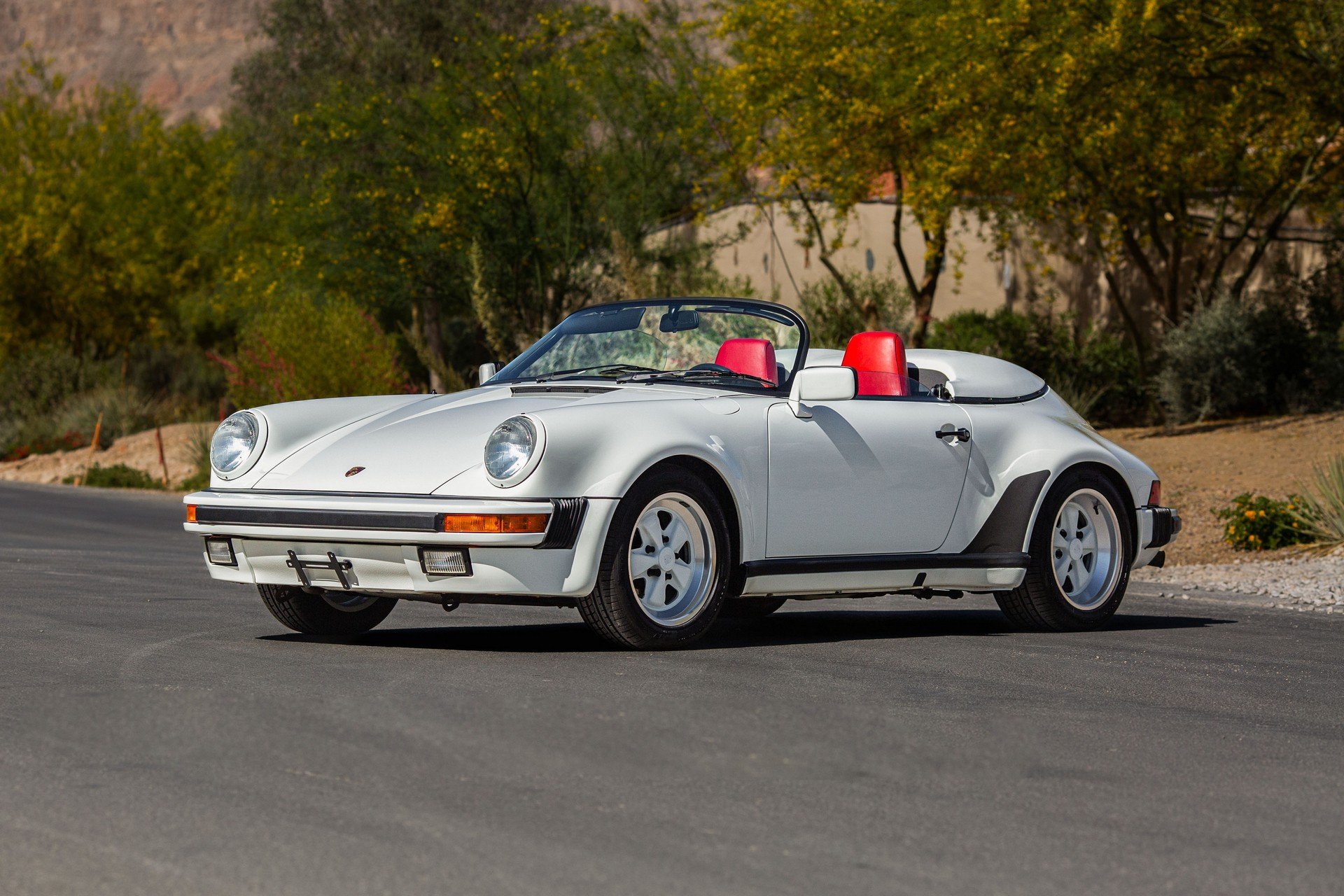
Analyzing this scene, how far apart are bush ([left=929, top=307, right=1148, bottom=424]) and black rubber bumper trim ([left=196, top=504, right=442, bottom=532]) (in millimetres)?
20711

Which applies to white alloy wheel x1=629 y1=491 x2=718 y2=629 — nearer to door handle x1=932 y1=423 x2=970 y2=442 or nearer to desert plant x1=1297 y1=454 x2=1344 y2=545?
door handle x1=932 y1=423 x2=970 y2=442

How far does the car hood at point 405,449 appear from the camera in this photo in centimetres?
738

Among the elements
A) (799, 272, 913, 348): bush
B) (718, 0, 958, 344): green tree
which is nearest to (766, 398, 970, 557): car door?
(718, 0, 958, 344): green tree

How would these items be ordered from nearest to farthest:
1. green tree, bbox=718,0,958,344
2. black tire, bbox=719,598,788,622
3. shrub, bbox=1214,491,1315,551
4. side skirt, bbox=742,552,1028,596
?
side skirt, bbox=742,552,1028,596, black tire, bbox=719,598,788,622, shrub, bbox=1214,491,1315,551, green tree, bbox=718,0,958,344

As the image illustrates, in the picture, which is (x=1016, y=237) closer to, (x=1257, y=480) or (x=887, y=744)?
(x=1257, y=480)

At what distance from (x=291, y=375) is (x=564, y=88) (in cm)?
1276

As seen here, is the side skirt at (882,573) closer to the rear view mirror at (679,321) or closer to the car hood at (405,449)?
the car hood at (405,449)

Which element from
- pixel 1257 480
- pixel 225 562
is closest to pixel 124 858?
pixel 225 562

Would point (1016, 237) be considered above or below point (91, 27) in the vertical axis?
below

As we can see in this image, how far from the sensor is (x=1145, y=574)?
1380 cm

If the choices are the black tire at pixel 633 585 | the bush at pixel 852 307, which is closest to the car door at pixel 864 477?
the black tire at pixel 633 585

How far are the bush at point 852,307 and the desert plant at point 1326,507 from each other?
1165 cm

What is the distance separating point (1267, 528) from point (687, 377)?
8.38m

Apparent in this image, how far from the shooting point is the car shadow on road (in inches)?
313
